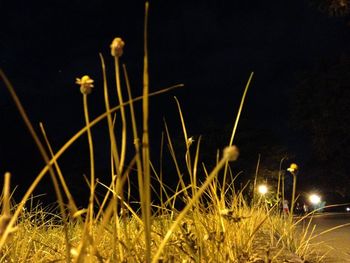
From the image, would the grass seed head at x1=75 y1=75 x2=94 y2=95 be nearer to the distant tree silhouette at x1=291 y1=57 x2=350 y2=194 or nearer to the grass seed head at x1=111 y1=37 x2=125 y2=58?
the grass seed head at x1=111 y1=37 x2=125 y2=58

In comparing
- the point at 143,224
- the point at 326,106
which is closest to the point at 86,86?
the point at 143,224

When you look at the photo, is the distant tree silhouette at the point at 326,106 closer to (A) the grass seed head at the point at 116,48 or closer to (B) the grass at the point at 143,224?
(B) the grass at the point at 143,224

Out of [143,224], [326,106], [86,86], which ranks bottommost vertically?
[326,106]

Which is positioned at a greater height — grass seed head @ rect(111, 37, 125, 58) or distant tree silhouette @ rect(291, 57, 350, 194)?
grass seed head @ rect(111, 37, 125, 58)

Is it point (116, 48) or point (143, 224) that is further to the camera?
point (143, 224)

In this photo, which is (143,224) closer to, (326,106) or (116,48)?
(116,48)

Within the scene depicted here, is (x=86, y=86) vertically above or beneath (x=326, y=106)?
above

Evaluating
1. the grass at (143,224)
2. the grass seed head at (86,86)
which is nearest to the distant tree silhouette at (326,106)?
the grass at (143,224)

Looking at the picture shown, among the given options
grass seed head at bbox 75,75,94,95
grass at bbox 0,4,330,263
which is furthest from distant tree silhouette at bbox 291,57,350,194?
grass seed head at bbox 75,75,94,95

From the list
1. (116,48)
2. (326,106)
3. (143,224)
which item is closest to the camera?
(116,48)

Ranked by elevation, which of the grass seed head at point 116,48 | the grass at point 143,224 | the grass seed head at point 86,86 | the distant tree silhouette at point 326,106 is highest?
the grass seed head at point 116,48

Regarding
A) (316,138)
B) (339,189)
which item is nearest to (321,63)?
(316,138)

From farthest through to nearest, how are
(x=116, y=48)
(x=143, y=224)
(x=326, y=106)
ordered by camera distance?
(x=326, y=106), (x=143, y=224), (x=116, y=48)

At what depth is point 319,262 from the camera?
5277 mm
